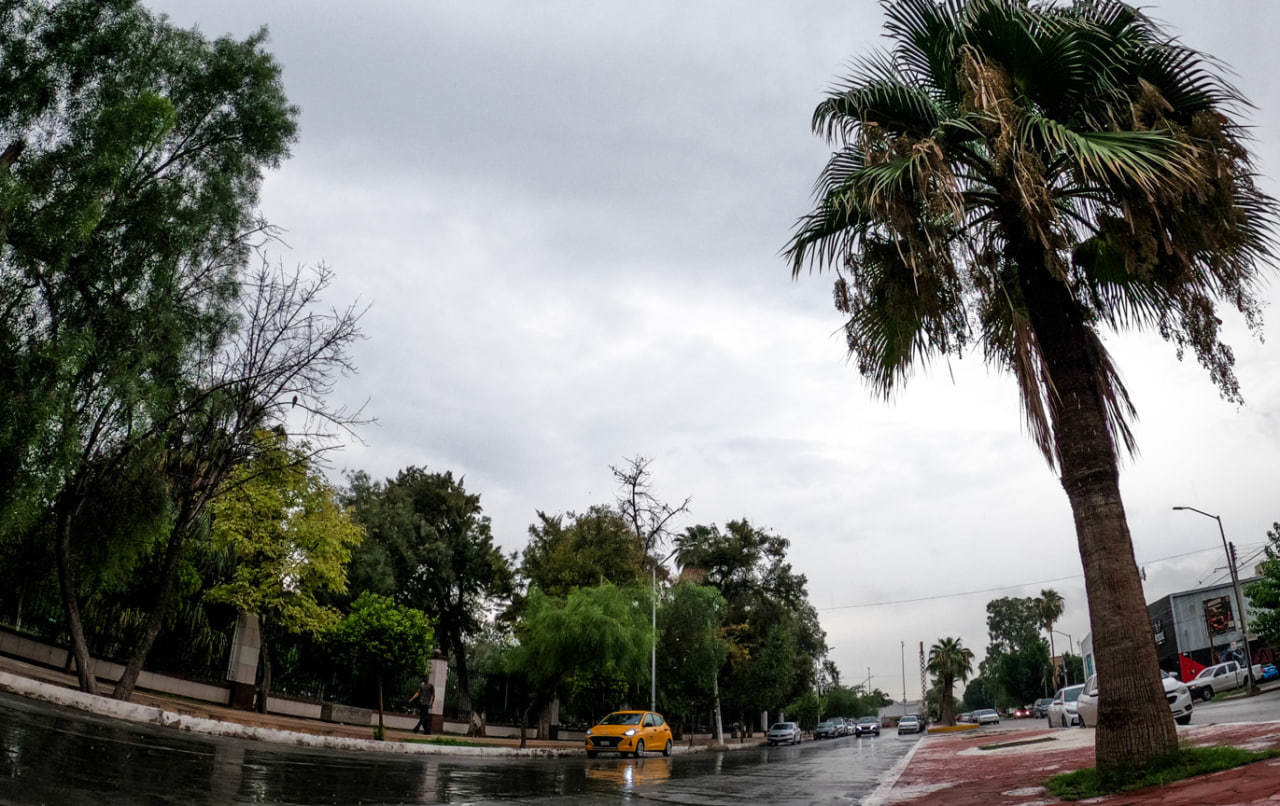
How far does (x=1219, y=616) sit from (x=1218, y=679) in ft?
65.3

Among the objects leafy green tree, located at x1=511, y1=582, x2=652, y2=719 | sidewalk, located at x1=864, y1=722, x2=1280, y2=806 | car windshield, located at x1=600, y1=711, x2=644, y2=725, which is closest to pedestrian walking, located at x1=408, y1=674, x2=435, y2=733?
leafy green tree, located at x1=511, y1=582, x2=652, y2=719

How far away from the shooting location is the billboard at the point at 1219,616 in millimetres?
52531

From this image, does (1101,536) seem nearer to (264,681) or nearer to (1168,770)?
(1168,770)

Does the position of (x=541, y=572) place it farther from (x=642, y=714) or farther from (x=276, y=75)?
(x=276, y=75)

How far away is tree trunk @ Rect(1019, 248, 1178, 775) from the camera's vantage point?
714cm

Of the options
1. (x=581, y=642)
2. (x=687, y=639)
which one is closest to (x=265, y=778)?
(x=581, y=642)

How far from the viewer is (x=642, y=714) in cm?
2667

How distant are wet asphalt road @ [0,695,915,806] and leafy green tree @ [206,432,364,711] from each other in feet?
25.2

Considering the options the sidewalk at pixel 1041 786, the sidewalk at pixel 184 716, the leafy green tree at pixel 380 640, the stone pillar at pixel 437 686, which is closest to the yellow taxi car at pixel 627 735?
the sidewalk at pixel 184 716

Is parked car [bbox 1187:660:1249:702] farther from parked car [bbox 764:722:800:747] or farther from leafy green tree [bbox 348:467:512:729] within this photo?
leafy green tree [bbox 348:467:512:729]

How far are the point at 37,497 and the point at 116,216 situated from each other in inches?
A: 239

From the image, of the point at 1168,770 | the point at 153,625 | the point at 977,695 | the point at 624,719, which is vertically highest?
the point at 153,625

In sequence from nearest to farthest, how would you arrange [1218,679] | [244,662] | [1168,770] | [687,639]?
1. [1168,770]
2. [244,662]
3. [1218,679]
4. [687,639]

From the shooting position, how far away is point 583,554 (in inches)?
1490
